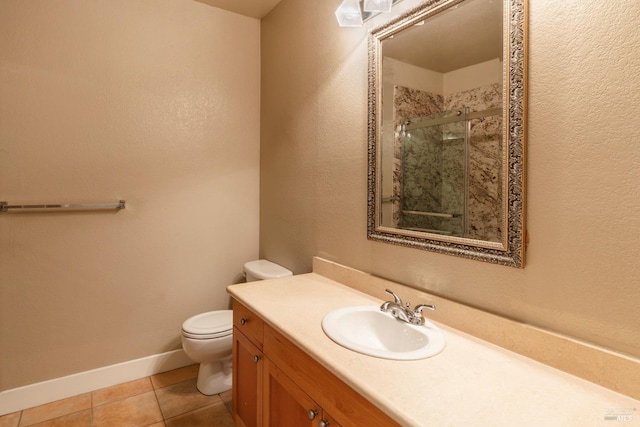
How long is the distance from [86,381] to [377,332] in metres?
1.96

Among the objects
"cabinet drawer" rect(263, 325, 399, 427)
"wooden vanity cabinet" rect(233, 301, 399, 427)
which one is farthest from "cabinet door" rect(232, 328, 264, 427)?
"cabinet drawer" rect(263, 325, 399, 427)

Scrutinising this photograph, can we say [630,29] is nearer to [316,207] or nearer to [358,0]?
[358,0]

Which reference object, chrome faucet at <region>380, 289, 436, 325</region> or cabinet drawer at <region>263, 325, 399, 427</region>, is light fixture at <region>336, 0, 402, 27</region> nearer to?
chrome faucet at <region>380, 289, 436, 325</region>

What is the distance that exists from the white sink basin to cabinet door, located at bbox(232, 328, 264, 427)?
1.32ft

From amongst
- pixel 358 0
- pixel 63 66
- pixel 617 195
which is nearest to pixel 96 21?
pixel 63 66

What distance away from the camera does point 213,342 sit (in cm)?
202

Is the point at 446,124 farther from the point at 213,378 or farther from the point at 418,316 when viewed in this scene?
the point at 213,378

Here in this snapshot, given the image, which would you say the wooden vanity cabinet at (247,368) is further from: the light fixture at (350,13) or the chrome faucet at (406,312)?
the light fixture at (350,13)

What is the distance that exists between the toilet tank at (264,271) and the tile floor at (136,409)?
75 centimetres

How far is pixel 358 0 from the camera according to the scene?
164cm

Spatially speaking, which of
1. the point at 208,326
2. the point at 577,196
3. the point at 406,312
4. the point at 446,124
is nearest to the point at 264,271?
the point at 208,326

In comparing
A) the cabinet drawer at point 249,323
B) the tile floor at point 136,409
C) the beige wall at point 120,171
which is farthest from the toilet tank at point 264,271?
the tile floor at point 136,409

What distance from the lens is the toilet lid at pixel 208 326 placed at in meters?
2.02

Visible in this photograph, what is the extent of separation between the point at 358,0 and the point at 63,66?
1.76 meters
